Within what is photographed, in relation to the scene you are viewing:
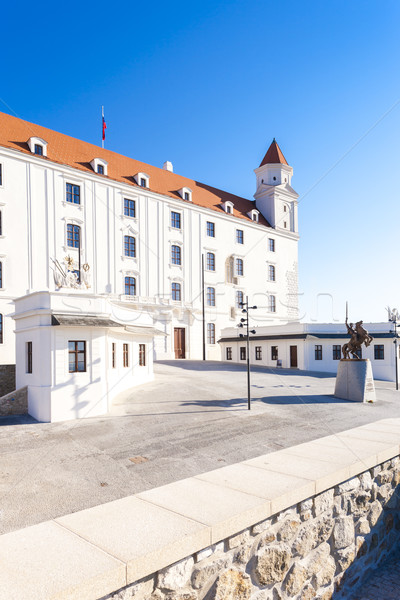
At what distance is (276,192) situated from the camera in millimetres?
52375

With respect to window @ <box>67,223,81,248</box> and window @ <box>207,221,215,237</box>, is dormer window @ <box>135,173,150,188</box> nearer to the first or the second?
window @ <box>207,221,215,237</box>

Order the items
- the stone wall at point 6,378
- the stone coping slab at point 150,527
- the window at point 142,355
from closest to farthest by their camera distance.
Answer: the stone coping slab at point 150,527 → the stone wall at point 6,378 → the window at point 142,355

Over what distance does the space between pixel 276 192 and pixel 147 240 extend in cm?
2085

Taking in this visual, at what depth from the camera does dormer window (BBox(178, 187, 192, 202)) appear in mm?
43750

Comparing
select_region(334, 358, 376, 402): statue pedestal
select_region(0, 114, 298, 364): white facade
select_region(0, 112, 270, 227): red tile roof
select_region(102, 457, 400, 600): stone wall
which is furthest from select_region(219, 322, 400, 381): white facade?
select_region(102, 457, 400, 600): stone wall

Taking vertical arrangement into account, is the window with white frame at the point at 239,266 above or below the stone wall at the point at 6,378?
above

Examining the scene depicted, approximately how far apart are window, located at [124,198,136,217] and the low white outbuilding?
883 inches

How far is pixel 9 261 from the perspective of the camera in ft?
101

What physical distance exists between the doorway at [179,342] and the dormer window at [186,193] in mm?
13813

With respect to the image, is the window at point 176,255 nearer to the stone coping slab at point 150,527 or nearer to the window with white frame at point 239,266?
the window with white frame at point 239,266

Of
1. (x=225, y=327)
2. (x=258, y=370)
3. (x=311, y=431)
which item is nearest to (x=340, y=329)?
(x=258, y=370)

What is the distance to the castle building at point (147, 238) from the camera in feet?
103

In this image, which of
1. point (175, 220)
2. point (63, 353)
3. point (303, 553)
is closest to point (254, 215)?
point (175, 220)

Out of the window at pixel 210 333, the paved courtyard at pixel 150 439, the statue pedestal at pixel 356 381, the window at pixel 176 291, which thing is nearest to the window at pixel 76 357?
the paved courtyard at pixel 150 439
